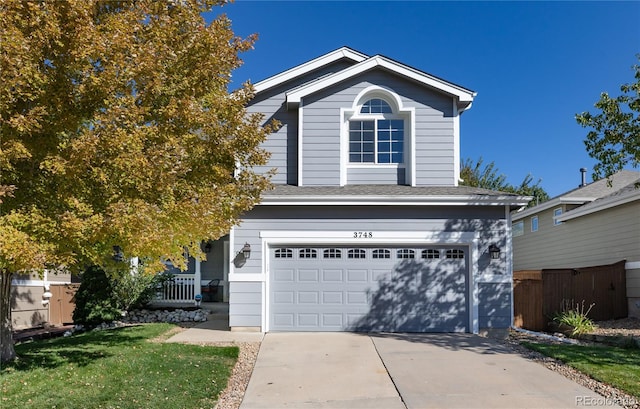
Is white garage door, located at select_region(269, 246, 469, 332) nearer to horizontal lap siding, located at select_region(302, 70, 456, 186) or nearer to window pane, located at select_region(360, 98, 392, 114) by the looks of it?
horizontal lap siding, located at select_region(302, 70, 456, 186)

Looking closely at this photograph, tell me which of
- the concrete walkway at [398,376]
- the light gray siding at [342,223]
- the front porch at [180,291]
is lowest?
the concrete walkway at [398,376]

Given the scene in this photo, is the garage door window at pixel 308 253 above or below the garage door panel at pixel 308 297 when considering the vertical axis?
above

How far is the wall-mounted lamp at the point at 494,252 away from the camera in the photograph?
11.2 metres

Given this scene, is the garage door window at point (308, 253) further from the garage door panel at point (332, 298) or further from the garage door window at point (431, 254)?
the garage door window at point (431, 254)

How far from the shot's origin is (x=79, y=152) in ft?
19.8

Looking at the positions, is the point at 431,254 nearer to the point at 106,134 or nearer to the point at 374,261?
the point at 374,261

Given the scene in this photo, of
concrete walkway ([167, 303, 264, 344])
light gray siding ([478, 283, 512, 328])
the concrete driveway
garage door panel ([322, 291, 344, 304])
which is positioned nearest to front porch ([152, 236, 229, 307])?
concrete walkway ([167, 303, 264, 344])

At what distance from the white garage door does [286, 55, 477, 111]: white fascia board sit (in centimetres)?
397

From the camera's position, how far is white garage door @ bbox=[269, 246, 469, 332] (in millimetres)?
11391

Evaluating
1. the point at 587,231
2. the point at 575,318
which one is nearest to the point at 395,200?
the point at 575,318

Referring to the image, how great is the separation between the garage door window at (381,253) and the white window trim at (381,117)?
1.94 meters

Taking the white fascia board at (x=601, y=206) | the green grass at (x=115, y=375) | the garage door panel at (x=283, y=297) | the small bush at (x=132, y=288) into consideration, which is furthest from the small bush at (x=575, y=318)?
the small bush at (x=132, y=288)

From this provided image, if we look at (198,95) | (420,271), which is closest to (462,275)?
(420,271)

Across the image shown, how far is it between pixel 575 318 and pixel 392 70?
7686 millimetres
